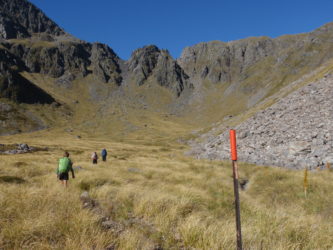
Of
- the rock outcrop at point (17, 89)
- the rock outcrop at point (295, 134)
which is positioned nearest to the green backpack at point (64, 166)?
the rock outcrop at point (295, 134)

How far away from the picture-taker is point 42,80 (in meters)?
200

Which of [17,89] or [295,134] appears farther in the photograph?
[17,89]

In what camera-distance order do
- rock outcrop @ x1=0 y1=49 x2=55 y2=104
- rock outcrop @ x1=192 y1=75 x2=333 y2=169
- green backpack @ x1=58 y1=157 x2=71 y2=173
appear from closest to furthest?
1. green backpack @ x1=58 y1=157 x2=71 y2=173
2. rock outcrop @ x1=192 y1=75 x2=333 y2=169
3. rock outcrop @ x1=0 y1=49 x2=55 y2=104

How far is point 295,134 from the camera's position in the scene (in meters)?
24.0

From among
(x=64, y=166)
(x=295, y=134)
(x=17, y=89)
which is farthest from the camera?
(x=17, y=89)

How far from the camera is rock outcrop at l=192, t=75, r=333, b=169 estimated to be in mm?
A: 19344

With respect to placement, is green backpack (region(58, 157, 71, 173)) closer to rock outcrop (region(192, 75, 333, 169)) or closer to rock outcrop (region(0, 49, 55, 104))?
rock outcrop (region(192, 75, 333, 169))

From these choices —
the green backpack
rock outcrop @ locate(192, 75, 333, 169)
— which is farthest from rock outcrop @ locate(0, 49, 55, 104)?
the green backpack

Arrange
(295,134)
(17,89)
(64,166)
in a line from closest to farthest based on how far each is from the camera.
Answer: (64,166), (295,134), (17,89)

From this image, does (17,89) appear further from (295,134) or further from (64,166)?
(295,134)

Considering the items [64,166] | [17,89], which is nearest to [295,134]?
[64,166]

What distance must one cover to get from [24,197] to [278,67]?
19274cm

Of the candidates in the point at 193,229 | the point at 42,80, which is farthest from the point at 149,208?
the point at 42,80

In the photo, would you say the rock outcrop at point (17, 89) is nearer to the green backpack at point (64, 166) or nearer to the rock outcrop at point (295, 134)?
the rock outcrop at point (295, 134)
